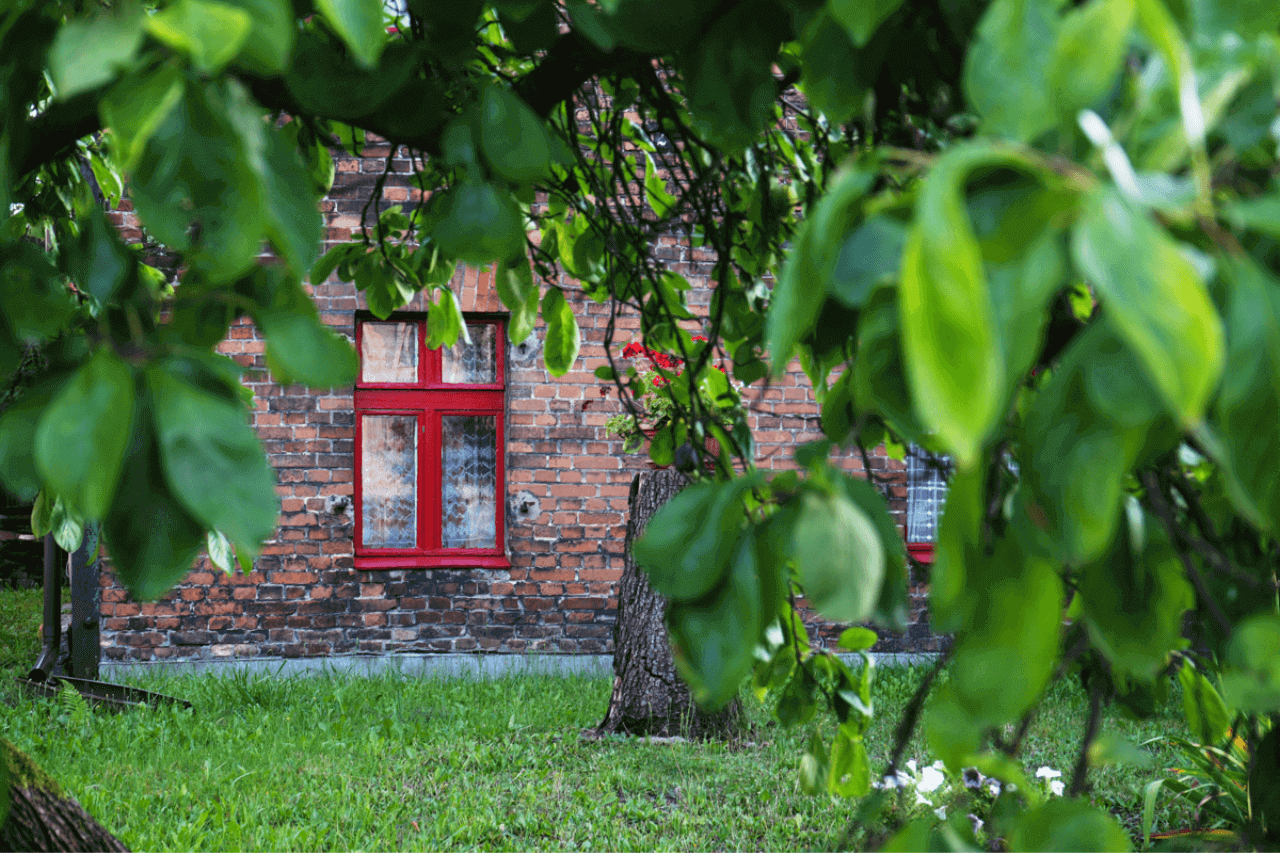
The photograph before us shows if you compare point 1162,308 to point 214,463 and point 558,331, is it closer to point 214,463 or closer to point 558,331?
point 214,463

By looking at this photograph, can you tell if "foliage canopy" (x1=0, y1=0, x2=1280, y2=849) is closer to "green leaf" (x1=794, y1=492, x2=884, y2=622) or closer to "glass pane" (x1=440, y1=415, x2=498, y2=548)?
"green leaf" (x1=794, y1=492, x2=884, y2=622)

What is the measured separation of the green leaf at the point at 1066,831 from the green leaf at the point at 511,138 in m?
0.53

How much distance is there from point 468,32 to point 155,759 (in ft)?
13.4

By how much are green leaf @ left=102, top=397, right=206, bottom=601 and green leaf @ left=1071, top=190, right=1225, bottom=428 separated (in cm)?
43

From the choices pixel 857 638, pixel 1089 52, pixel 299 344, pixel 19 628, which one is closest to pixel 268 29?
pixel 299 344

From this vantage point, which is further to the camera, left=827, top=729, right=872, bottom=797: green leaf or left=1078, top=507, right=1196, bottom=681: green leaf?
left=827, top=729, right=872, bottom=797: green leaf

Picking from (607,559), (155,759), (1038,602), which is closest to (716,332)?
(1038,602)

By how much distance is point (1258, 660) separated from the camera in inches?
16.7

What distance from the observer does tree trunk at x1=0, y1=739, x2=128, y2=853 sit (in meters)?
1.35

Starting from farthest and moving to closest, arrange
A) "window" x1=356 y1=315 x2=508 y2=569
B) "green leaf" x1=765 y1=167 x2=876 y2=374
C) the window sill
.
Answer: "window" x1=356 y1=315 x2=508 y2=569
the window sill
"green leaf" x1=765 y1=167 x2=876 y2=374

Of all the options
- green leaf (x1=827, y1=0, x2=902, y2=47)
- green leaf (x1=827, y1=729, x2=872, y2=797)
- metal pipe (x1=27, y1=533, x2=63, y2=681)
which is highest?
green leaf (x1=827, y1=0, x2=902, y2=47)

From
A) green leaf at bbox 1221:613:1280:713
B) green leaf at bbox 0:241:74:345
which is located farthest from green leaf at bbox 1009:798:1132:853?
green leaf at bbox 0:241:74:345

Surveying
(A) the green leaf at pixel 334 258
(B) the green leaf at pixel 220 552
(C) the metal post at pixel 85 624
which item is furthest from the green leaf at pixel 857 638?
(C) the metal post at pixel 85 624

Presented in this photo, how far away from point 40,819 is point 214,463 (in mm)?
1357
